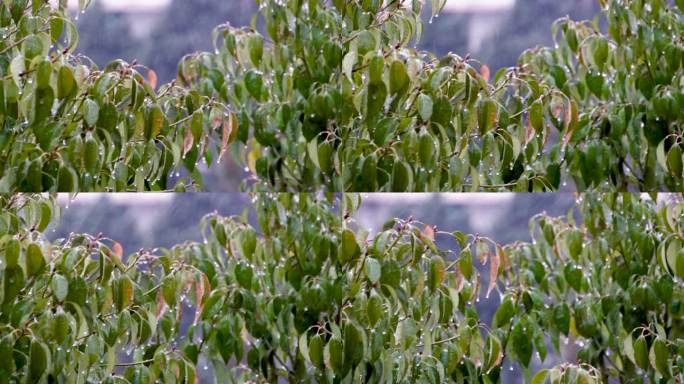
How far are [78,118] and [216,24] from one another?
0.40m

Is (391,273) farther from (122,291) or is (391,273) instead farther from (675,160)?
(675,160)

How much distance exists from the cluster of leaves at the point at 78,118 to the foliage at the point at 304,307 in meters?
0.12

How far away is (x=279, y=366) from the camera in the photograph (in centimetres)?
246

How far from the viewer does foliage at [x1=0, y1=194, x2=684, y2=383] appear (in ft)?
7.84

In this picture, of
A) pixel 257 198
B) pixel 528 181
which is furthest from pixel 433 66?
pixel 257 198

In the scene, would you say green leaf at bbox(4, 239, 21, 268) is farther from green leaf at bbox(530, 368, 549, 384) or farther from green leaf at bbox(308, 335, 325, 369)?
green leaf at bbox(530, 368, 549, 384)

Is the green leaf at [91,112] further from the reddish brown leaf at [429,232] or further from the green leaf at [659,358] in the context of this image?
the green leaf at [659,358]

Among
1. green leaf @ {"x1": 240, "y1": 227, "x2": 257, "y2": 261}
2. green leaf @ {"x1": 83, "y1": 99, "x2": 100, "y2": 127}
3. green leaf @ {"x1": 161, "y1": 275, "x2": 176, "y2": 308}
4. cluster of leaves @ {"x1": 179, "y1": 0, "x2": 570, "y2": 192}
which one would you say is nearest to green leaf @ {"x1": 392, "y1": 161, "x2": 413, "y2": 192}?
cluster of leaves @ {"x1": 179, "y1": 0, "x2": 570, "y2": 192}

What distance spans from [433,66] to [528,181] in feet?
1.20

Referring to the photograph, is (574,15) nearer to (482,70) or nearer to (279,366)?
(482,70)

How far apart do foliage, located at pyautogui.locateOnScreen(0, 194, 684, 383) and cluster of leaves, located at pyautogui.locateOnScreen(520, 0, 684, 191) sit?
142 mm

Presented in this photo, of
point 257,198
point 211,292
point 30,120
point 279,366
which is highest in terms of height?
point 30,120

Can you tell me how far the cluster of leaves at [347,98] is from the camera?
8.08ft

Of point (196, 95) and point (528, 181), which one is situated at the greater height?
point (196, 95)
